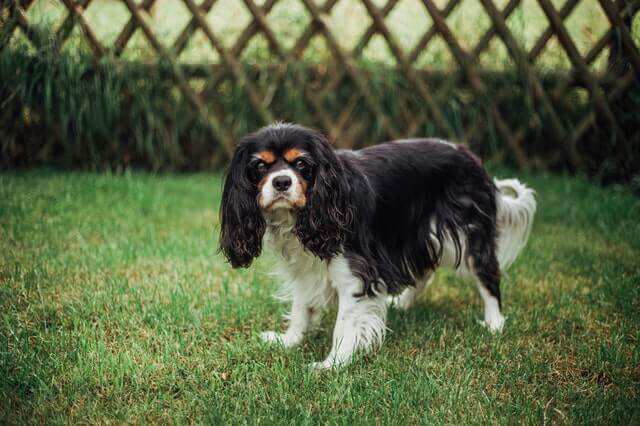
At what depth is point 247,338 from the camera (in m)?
2.85

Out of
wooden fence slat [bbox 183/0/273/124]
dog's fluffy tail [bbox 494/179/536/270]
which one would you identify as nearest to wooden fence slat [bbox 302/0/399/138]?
wooden fence slat [bbox 183/0/273/124]

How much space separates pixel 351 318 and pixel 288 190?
642 millimetres

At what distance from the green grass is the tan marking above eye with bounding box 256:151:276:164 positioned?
2.60 feet

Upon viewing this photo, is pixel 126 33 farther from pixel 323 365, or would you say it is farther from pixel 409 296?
pixel 323 365

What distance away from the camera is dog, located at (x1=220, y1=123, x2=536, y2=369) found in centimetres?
256

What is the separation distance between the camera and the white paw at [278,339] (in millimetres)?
2733

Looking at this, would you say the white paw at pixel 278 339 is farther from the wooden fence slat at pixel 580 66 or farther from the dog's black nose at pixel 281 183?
the wooden fence slat at pixel 580 66

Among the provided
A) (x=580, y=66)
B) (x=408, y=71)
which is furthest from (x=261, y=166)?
(x=580, y=66)

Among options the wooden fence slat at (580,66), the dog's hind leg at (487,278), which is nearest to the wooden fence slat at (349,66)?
the wooden fence slat at (580,66)

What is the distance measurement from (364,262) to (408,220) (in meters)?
0.41

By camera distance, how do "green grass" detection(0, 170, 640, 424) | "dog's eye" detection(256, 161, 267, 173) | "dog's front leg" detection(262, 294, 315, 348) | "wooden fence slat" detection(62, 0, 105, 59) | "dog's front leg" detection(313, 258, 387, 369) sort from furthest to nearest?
"wooden fence slat" detection(62, 0, 105, 59)
"dog's front leg" detection(262, 294, 315, 348)
"dog's front leg" detection(313, 258, 387, 369)
"dog's eye" detection(256, 161, 267, 173)
"green grass" detection(0, 170, 640, 424)

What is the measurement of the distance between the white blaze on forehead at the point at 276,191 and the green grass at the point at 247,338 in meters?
0.66

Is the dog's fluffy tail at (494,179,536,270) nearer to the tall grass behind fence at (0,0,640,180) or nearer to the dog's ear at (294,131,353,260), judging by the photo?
the dog's ear at (294,131,353,260)

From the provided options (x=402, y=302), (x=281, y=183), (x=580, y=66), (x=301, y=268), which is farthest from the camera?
(x=580, y=66)
